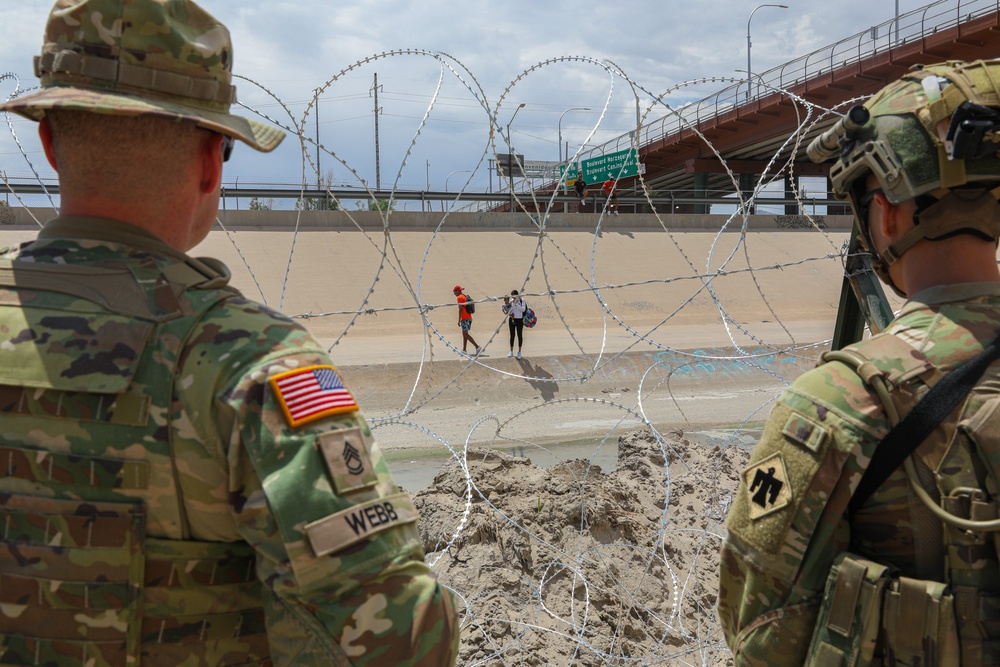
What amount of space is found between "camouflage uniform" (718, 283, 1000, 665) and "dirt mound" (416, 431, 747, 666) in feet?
6.09

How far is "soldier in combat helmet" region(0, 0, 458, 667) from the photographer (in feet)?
4.09

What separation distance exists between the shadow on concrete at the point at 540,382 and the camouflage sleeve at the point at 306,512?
8.29 meters

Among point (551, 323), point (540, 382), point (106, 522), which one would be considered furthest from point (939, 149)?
point (551, 323)

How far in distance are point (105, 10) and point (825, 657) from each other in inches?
69.1

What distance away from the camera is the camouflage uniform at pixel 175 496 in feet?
4.09

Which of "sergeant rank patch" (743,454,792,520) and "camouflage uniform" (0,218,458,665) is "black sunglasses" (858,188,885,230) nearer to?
"sergeant rank patch" (743,454,792,520)

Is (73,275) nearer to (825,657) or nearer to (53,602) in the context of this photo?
(53,602)

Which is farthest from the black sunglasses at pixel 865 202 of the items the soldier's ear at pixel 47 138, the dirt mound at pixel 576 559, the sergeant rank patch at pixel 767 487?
the dirt mound at pixel 576 559

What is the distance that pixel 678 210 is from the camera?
31156mm

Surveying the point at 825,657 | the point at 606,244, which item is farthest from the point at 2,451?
the point at 606,244

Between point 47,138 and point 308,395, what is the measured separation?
0.73 metres

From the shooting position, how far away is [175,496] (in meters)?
1.30

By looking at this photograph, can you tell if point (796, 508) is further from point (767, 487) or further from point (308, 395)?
point (308, 395)

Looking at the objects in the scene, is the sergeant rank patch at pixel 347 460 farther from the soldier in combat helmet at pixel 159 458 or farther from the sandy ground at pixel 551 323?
the sandy ground at pixel 551 323
